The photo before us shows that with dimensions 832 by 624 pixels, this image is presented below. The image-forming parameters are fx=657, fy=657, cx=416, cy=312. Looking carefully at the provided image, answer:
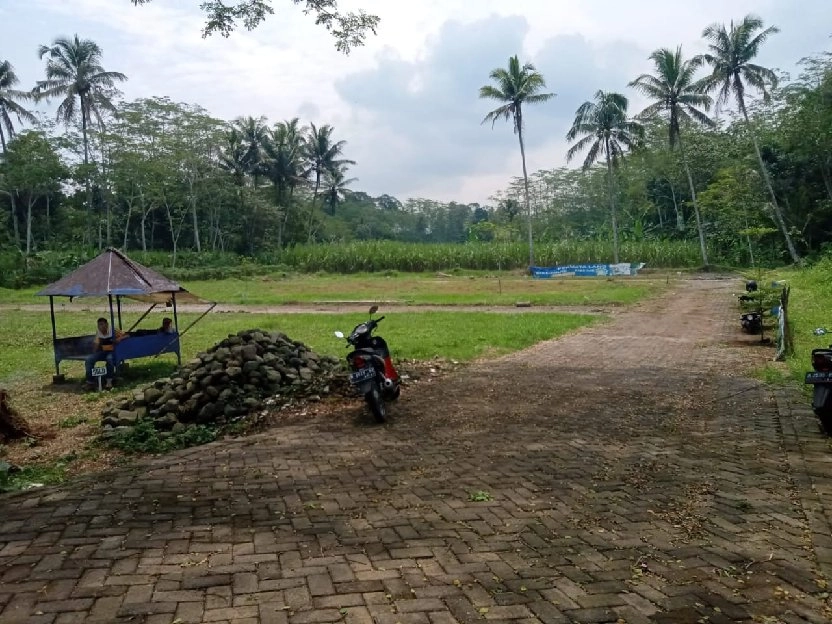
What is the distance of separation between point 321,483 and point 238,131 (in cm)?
5142

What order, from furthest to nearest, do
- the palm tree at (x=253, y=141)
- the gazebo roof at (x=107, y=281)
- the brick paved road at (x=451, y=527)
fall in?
the palm tree at (x=253, y=141)
the gazebo roof at (x=107, y=281)
the brick paved road at (x=451, y=527)

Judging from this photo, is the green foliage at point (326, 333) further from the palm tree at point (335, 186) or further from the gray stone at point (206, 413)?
the palm tree at point (335, 186)

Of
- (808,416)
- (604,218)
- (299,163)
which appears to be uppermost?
(299,163)

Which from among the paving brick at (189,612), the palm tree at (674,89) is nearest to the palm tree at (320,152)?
the palm tree at (674,89)

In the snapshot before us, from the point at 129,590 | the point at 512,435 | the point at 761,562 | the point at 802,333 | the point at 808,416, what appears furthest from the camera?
the point at 802,333

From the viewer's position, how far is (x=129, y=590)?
3.09 meters

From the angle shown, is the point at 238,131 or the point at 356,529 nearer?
the point at 356,529

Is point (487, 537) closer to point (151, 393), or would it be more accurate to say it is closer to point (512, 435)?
point (512, 435)

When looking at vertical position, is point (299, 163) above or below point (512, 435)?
above

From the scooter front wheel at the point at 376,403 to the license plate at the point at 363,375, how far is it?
13 centimetres

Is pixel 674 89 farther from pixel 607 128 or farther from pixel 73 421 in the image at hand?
pixel 73 421

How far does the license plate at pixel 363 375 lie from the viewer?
6590 millimetres

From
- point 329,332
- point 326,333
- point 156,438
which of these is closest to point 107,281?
point 156,438

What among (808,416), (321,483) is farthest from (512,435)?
(808,416)
